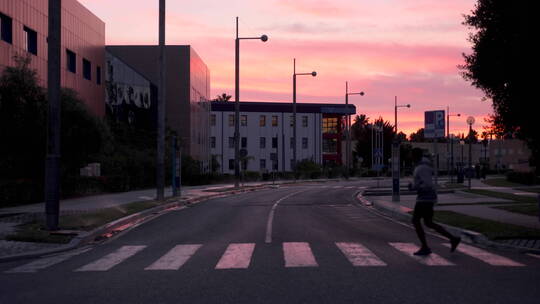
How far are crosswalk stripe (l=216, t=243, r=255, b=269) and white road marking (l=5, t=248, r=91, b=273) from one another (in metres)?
2.95

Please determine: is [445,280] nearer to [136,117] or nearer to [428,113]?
[428,113]

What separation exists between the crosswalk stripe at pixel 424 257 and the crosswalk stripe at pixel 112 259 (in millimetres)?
5146

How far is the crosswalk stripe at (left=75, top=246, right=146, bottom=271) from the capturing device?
10.8 meters

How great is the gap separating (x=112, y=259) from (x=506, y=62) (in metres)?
9.98

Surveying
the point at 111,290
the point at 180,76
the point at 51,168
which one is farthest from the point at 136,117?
the point at 111,290

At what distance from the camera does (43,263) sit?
38.1 feet

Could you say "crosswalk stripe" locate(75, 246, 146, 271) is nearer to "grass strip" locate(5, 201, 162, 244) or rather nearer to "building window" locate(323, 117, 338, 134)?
"grass strip" locate(5, 201, 162, 244)

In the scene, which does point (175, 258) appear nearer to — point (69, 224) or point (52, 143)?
point (52, 143)

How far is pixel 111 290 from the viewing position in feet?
28.5

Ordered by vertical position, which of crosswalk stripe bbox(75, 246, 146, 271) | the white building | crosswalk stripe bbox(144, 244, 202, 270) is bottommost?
crosswalk stripe bbox(75, 246, 146, 271)

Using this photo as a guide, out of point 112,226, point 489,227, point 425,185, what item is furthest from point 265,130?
point 425,185

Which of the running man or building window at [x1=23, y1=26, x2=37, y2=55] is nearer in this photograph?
the running man

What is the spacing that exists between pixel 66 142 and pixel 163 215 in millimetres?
7320

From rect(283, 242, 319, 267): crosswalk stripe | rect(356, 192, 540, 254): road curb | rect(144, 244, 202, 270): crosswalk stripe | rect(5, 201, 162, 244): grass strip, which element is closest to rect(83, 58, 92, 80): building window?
rect(5, 201, 162, 244): grass strip
